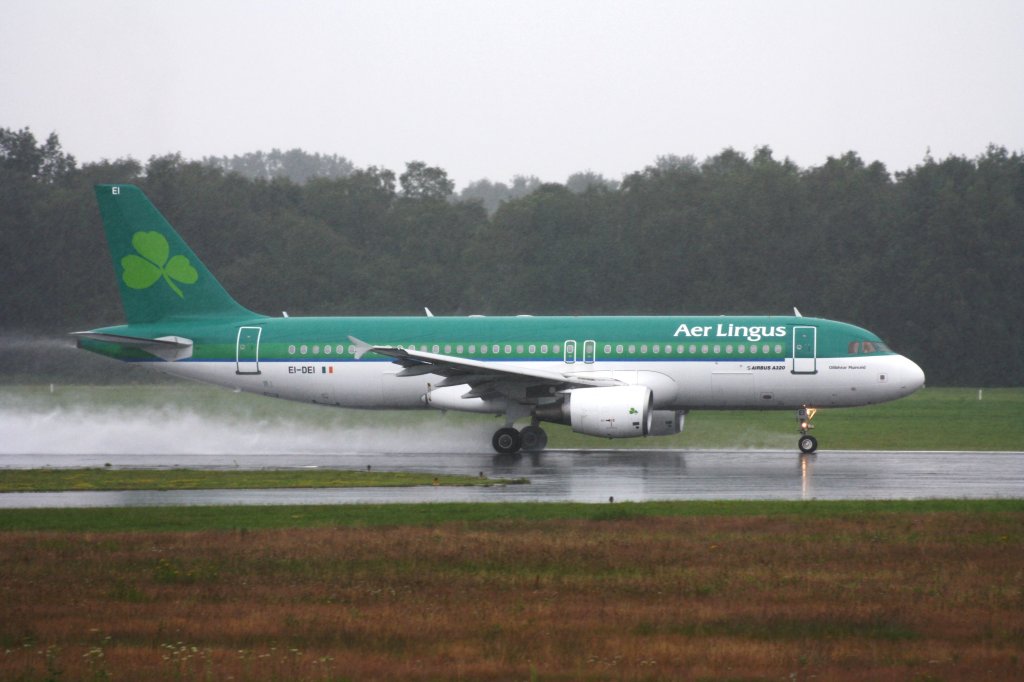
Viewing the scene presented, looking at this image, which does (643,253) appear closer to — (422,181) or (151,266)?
(422,181)

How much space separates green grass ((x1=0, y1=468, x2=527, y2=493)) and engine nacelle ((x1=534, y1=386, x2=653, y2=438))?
4.72 m

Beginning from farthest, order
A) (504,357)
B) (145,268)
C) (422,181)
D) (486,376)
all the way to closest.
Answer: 1. (422,181)
2. (145,268)
3. (504,357)
4. (486,376)

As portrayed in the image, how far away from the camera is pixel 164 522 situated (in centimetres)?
1873

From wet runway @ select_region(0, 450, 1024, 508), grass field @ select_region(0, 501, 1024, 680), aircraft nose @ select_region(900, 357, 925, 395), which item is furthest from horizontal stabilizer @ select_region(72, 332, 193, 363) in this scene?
aircraft nose @ select_region(900, 357, 925, 395)

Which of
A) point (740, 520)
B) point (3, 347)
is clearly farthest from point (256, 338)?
point (3, 347)

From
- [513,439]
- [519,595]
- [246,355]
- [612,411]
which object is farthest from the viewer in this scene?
[246,355]

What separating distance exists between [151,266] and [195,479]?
32.5 ft

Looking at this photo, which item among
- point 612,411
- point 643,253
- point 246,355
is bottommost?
point 612,411

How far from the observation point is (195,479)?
25812mm

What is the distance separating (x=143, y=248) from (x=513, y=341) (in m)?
10.1

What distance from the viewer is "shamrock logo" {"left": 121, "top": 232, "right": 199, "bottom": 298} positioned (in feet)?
111

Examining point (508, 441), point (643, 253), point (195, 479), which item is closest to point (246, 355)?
point (508, 441)

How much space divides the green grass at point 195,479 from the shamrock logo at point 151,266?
7319 mm

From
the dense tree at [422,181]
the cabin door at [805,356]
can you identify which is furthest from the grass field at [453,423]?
the dense tree at [422,181]
